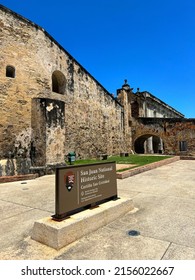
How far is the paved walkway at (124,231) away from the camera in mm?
2553

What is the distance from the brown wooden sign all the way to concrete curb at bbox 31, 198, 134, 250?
0.14 m

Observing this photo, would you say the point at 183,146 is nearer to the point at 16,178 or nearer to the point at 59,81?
the point at 59,81

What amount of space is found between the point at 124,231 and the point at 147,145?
1006 inches

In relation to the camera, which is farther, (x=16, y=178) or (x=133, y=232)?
(x=16, y=178)

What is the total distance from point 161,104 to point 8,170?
29515mm

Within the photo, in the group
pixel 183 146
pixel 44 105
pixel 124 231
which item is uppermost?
pixel 44 105

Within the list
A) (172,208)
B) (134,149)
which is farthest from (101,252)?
(134,149)

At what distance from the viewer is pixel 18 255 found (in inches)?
99.9

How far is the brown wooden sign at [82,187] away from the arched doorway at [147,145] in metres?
20.3

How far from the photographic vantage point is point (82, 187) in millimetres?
3381

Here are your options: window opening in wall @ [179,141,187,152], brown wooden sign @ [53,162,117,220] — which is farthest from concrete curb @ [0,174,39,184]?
window opening in wall @ [179,141,187,152]

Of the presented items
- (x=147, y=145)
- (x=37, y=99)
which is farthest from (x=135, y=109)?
(x=37, y=99)

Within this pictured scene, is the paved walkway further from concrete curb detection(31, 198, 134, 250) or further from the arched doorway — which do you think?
the arched doorway

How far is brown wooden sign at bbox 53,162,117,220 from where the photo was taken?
3023 millimetres
